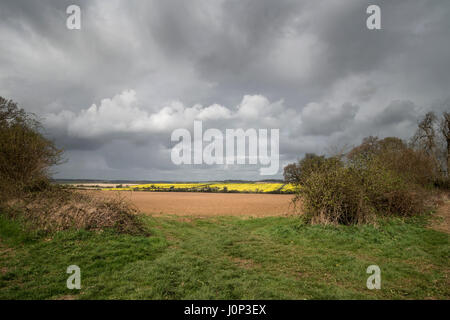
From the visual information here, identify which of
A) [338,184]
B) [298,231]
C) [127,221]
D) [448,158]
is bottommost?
[298,231]

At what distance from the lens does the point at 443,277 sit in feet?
19.4

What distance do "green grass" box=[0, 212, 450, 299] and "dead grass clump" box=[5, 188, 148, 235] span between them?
56 centimetres

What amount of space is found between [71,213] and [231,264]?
309 inches

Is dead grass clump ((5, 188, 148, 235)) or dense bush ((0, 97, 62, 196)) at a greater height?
dense bush ((0, 97, 62, 196))

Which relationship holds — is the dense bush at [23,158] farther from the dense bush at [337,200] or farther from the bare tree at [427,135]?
the bare tree at [427,135]

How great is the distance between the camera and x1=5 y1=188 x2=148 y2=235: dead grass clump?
9.60 metres

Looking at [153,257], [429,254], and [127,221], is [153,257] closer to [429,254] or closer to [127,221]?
[127,221]

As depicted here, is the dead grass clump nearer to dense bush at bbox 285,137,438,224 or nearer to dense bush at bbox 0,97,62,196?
dense bush at bbox 0,97,62,196

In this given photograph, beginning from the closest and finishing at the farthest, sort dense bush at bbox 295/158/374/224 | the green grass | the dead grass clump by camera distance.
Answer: the green grass, the dead grass clump, dense bush at bbox 295/158/374/224

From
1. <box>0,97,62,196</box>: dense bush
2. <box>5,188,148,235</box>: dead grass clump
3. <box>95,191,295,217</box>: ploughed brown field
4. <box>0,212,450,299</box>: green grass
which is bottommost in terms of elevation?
<box>95,191,295,217</box>: ploughed brown field

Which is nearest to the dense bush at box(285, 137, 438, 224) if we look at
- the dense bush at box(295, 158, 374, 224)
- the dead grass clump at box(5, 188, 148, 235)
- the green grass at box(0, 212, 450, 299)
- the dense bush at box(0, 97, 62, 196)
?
the dense bush at box(295, 158, 374, 224)
